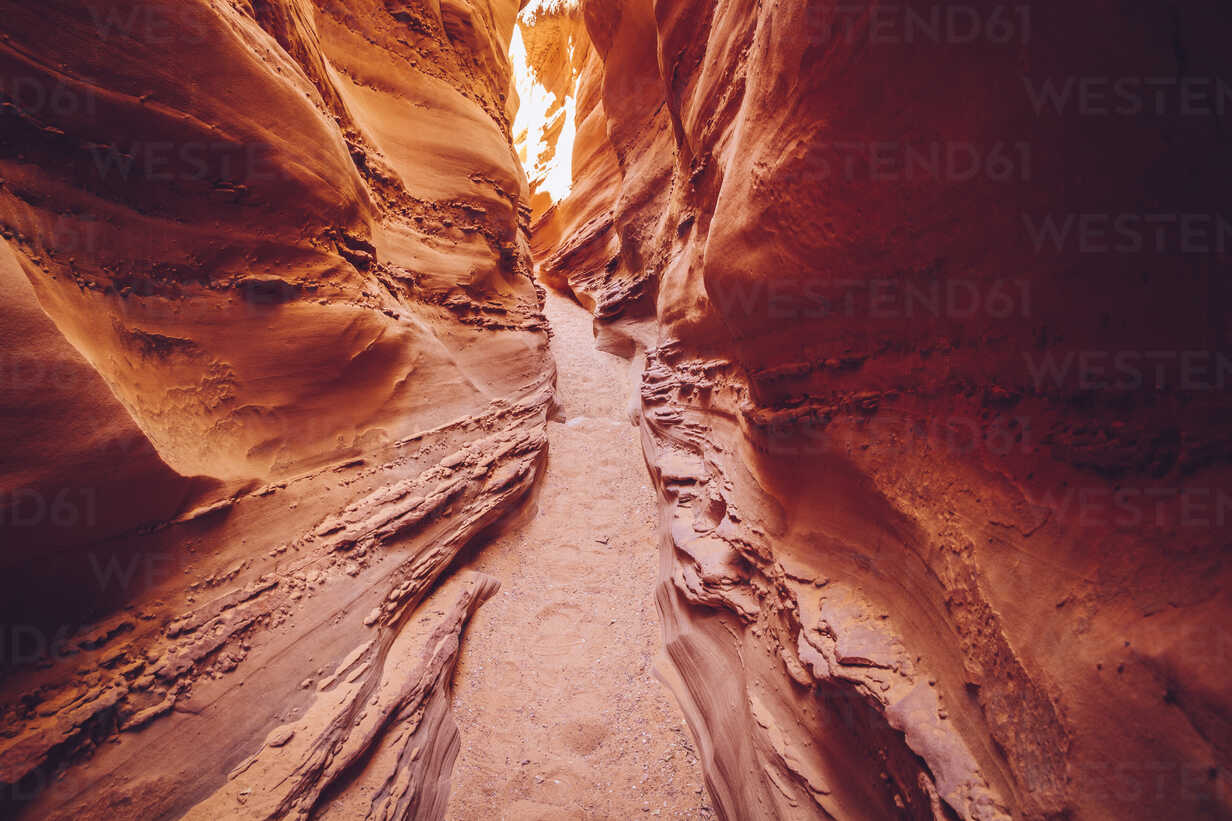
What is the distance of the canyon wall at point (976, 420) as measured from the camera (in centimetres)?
94

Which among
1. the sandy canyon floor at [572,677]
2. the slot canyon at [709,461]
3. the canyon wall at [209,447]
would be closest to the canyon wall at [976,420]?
the slot canyon at [709,461]

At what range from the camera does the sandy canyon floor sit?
7.04ft

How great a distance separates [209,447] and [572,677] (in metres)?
2.40

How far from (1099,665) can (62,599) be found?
327cm

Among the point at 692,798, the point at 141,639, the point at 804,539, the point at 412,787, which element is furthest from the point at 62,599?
the point at 804,539

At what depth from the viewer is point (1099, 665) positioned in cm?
102

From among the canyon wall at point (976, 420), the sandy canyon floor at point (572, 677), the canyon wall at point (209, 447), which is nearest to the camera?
the canyon wall at point (976, 420)

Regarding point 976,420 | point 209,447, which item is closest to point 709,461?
point 976,420

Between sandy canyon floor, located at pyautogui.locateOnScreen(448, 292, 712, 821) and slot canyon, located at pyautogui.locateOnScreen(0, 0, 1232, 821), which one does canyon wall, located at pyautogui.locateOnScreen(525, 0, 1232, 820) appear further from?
sandy canyon floor, located at pyautogui.locateOnScreen(448, 292, 712, 821)

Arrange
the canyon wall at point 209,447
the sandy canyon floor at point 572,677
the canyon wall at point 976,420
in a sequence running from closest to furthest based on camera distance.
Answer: the canyon wall at point 976,420 < the canyon wall at point 209,447 < the sandy canyon floor at point 572,677

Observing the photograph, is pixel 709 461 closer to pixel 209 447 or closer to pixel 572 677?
pixel 572 677

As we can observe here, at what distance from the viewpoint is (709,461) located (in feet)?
11.6

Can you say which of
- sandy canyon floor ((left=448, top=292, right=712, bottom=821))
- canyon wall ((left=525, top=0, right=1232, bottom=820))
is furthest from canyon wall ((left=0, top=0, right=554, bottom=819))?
canyon wall ((left=525, top=0, right=1232, bottom=820))

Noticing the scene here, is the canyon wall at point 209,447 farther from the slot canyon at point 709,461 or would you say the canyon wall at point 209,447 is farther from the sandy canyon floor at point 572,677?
the sandy canyon floor at point 572,677
